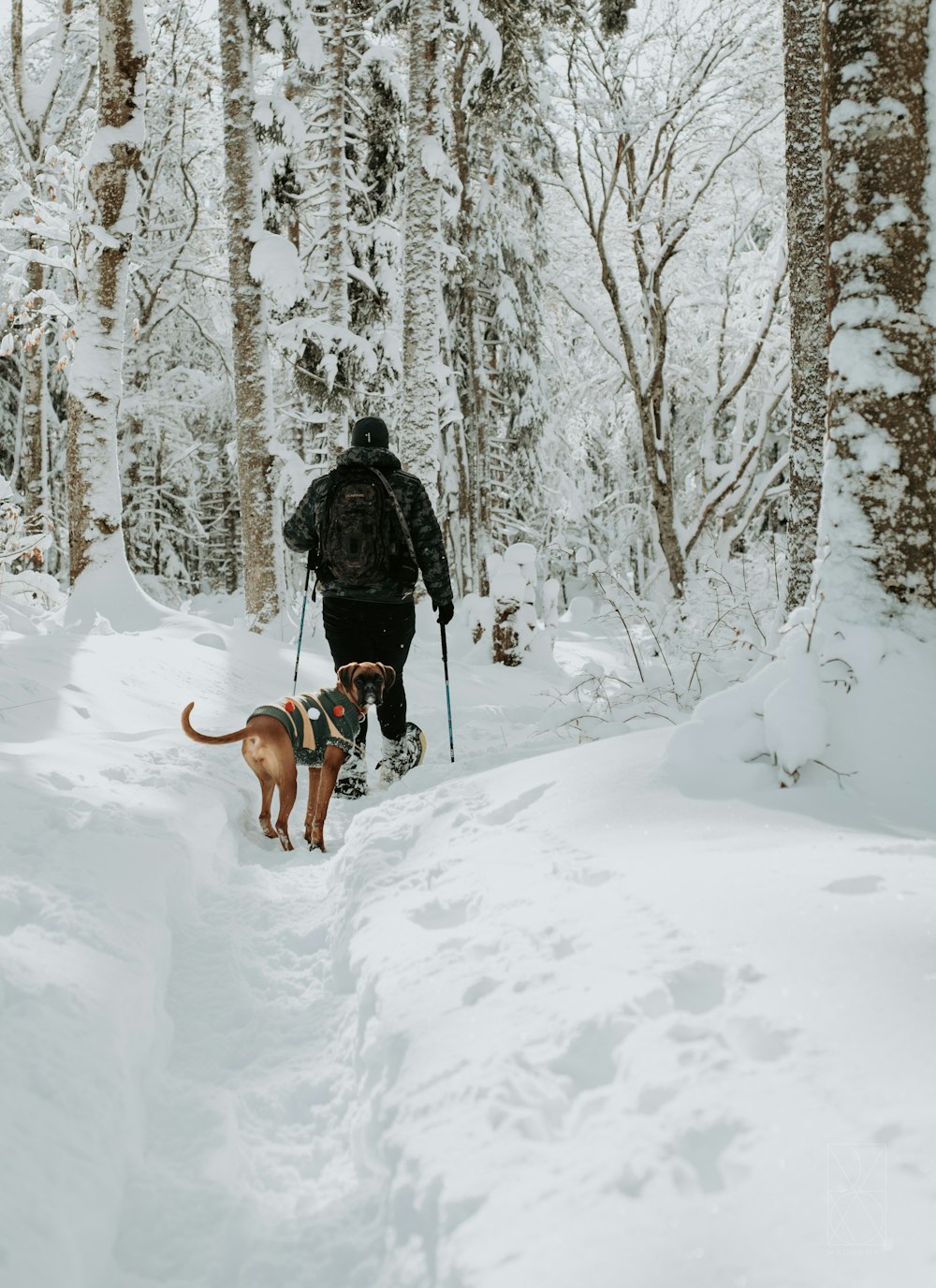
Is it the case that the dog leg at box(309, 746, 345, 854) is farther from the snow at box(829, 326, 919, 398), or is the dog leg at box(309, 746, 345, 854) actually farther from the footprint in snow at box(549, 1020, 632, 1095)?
the snow at box(829, 326, 919, 398)

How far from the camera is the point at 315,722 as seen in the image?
458 cm

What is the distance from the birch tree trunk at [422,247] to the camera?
9.98 meters

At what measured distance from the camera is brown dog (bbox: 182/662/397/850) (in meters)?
4.41

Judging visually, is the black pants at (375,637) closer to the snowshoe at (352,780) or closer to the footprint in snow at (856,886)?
the snowshoe at (352,780)

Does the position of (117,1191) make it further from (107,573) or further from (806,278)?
(107,573)

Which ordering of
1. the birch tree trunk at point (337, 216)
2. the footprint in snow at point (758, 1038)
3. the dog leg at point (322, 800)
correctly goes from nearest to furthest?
the footprint in snow at point (758, 1038) < the dog leg at point (322, 800) < the birch tree trunk at point (337, 216)

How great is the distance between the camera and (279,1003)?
9.78ft

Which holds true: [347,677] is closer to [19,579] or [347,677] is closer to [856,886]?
[856,886]

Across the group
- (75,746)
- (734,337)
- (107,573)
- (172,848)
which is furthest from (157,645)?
(734,337)

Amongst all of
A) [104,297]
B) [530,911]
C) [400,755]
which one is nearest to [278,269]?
[104,297]

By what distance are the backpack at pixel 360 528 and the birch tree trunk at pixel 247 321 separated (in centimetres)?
473

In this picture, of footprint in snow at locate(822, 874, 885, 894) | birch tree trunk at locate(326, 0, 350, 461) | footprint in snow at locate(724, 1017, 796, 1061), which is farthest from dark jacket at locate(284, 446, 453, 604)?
birch tree trunk at locate(326, 0, 350, 461)

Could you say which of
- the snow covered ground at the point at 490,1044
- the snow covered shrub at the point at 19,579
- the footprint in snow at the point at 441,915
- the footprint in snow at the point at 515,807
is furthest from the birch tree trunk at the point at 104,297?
the footprint in snow at the point at 441,915

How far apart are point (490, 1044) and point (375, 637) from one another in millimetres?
3675
